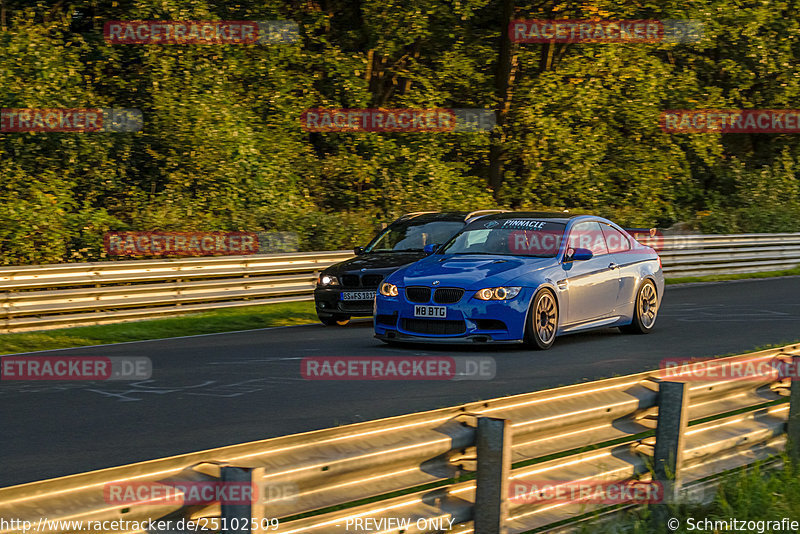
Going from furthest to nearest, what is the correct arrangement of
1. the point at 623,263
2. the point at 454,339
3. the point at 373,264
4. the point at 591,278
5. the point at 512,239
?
the point at 373,264 → the point at 623,263 → the point at 512,239 → the point at 591,278 → the point at 454,339

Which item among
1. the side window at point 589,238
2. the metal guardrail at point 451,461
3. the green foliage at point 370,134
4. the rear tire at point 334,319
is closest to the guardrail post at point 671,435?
the metal guardrail at point 451,461

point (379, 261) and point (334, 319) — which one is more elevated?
point (379, 261)

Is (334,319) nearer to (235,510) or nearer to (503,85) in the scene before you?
(235,510)

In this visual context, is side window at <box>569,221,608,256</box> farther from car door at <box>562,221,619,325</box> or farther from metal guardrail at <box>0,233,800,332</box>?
metal guardrail at <box>0,233,800,332</box>

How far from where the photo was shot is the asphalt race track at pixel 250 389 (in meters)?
7.27

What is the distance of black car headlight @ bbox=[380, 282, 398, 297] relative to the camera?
40.2 ft

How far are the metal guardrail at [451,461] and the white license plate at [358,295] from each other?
30.4ft

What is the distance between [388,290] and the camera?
40.4 feet

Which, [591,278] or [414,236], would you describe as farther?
[414,236]

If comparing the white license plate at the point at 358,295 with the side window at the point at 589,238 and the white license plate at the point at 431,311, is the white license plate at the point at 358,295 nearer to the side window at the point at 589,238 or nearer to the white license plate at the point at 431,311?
the white license plate at the point at 431,311

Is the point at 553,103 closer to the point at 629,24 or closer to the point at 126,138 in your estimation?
the point at 629,24

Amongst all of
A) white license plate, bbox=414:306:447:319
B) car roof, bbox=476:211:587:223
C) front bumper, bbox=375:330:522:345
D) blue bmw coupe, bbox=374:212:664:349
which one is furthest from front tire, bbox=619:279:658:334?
white license plate, bbox=414:306:447:319

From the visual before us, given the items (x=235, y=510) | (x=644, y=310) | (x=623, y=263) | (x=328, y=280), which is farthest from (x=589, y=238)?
(x=235, y=510)

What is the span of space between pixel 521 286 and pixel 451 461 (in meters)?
7.68
